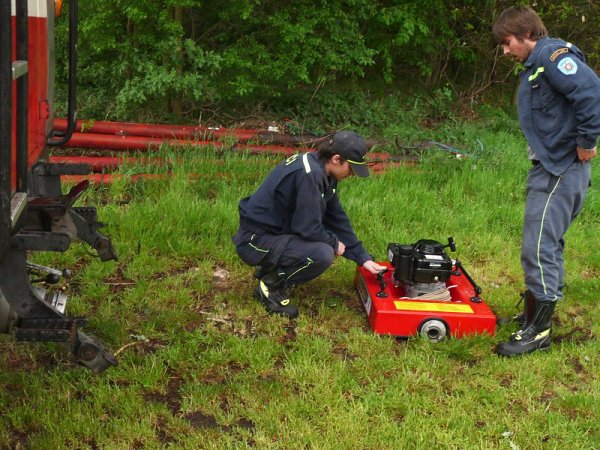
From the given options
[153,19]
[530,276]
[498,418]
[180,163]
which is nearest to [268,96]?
[153,19]

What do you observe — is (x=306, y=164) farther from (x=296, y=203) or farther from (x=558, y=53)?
(x=558, y=53)

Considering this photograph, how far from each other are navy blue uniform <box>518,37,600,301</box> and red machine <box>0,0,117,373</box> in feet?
8.04

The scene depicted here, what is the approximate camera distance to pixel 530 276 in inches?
172

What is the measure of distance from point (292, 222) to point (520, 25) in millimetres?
1771

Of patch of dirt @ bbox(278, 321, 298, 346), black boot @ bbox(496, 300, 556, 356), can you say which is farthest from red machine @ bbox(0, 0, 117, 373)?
black boot @ bbox(496, 300, 556, 356)

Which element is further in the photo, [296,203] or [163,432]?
[296,203]

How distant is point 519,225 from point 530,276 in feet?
7.24

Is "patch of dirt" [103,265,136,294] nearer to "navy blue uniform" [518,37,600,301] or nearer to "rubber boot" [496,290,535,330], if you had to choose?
"rubber boot" [496,290,535,330]

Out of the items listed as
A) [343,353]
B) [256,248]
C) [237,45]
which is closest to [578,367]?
[343,353]

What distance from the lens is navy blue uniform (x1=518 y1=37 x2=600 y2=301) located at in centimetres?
392

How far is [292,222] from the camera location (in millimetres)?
4574

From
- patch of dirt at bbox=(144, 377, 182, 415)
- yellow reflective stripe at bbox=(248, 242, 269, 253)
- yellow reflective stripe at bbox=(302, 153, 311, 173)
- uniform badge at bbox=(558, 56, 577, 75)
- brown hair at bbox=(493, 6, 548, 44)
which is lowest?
patch of dirt at bbox=(144, 377, 182, 415)

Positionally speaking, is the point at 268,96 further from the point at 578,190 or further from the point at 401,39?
the point at 578,190

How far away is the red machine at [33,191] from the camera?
2.69m
